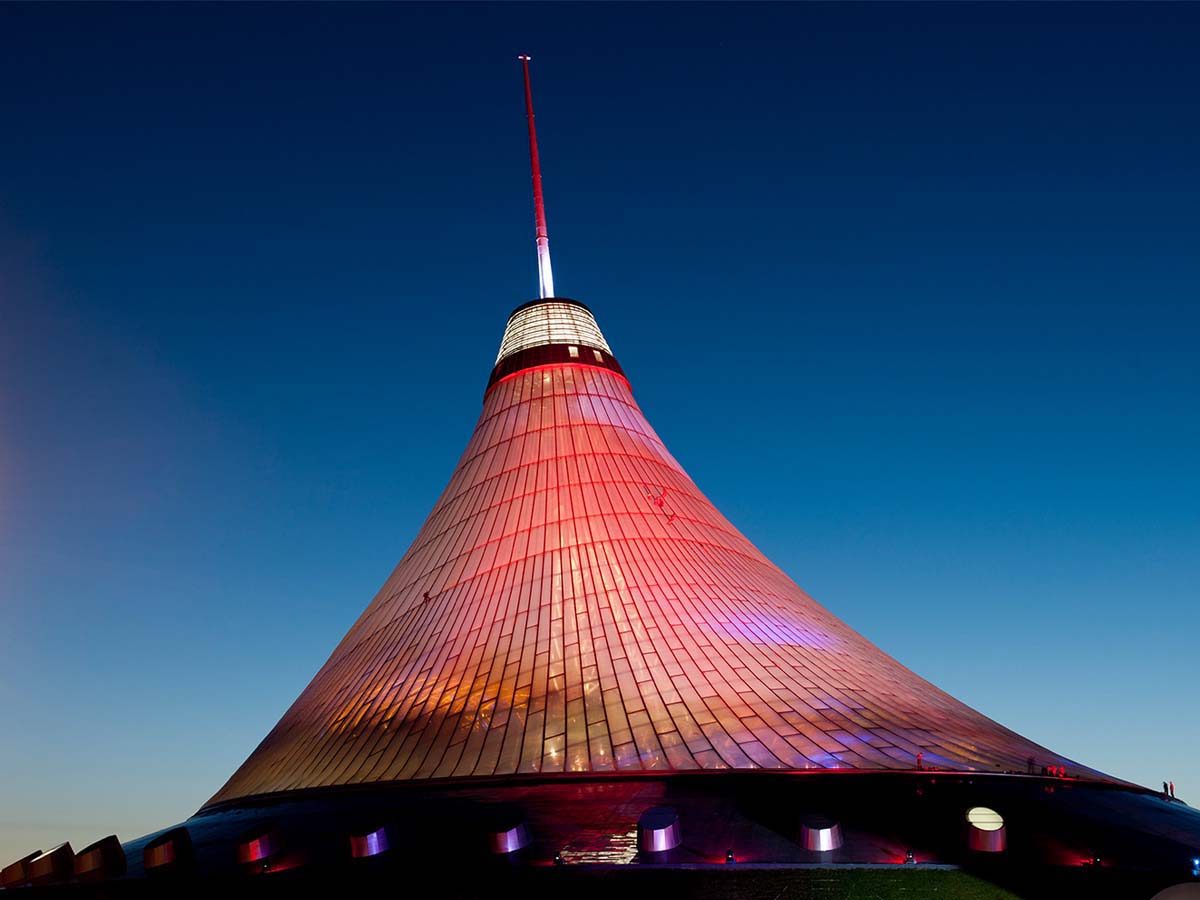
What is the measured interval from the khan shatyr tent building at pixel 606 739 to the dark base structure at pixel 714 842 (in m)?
0.03

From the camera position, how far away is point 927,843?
7305 millimetres

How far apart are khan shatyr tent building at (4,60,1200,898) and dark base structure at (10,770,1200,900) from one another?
0.11 feet

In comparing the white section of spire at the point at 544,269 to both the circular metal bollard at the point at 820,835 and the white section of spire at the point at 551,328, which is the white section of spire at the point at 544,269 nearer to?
the white section of spire at the point at 551,328

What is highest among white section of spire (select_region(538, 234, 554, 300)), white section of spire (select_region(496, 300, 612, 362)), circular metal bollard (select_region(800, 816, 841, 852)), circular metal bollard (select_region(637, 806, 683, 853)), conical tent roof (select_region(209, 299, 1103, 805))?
white section of spire (select_region(538, 234, 554, 300))

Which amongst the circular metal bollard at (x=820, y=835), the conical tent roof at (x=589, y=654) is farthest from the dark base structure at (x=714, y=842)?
the conical tent roof at (x=589, y=654)

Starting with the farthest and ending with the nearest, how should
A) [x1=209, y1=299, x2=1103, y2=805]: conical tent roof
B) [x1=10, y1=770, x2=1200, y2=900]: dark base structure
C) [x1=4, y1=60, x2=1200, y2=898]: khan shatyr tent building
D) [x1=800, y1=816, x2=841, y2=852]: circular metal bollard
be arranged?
[x1=209, y1=299, x2=1103, y2=805]: conical tent roof
[x1=4, y1=60, x2=1200, y2=898]: khan shatyr tent building
[x1=800, y1=816, x2=841, y2=852]: circular metal bollard
[x1=10, y1=770, x2=1200, y2=900]: dark base structure

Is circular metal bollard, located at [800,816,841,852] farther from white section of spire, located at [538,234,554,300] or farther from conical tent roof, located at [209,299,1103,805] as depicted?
white section of spire, located at [538,234,554,300]

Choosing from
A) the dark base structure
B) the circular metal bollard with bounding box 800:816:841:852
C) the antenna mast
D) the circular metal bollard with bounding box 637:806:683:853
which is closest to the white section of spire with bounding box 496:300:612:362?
the antenna mast

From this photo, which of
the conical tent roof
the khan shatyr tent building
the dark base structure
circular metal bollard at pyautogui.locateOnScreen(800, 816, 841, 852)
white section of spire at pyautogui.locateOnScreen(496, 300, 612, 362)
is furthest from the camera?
white section of spire at pyautogui.locateOnScreen(496, 300, 612, 362)

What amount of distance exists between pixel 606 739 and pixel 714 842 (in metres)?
3.13

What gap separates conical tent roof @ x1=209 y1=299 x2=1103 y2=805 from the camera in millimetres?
10430

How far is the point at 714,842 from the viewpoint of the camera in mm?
7508

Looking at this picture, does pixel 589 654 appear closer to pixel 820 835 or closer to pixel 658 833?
pixel 658 833

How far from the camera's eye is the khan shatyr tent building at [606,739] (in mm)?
7398
